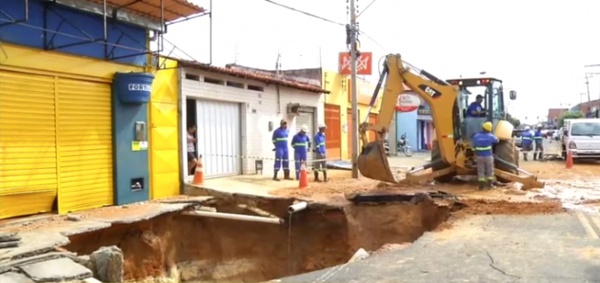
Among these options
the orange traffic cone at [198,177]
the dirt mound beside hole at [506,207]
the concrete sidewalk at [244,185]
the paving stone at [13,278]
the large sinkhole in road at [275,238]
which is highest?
the orange traffic cone at [198,177]

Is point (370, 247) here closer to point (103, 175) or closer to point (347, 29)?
point (103, 175)

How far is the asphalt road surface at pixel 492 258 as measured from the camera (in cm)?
606

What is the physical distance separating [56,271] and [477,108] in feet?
37.7

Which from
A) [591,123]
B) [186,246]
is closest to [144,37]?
[186,246]

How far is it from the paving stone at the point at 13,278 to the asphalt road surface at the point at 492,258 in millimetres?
2966

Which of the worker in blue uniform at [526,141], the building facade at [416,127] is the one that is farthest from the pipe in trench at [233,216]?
the building facade at [416,127]

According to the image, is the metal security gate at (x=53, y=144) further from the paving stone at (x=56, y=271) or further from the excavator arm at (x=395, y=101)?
the excavator arm at (x=395, y=101)

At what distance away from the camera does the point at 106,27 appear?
10.9 meters

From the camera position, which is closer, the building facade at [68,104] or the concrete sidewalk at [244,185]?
the building facade at [68,104]

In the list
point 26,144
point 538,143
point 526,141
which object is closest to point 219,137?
point 26,144

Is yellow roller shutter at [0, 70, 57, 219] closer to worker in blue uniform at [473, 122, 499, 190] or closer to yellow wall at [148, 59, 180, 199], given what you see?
yellow wall at [148, 59, 180, 199]

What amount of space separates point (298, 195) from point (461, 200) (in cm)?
362

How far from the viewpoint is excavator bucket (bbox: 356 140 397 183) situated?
13.1 m

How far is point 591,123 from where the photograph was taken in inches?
912
